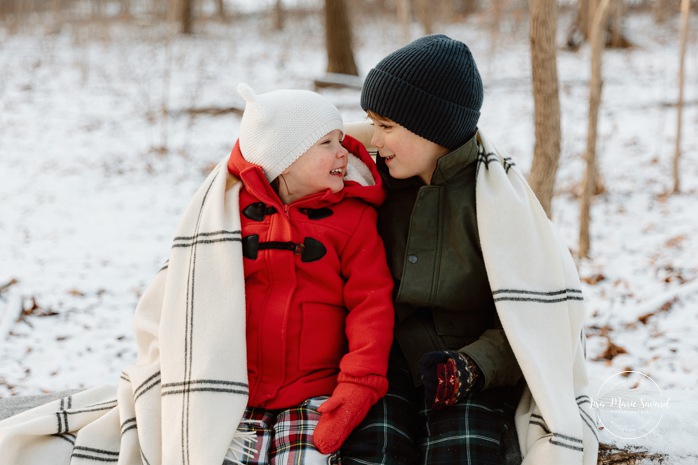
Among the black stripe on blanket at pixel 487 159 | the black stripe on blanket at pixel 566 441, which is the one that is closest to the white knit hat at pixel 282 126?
the black stripe on blanket at pixel 487 159

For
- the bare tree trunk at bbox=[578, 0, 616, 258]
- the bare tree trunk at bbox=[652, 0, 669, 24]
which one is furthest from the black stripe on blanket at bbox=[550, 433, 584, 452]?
the bare tree trunk at bbox=[652, 0, 669, 24]

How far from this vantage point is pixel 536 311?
222cm

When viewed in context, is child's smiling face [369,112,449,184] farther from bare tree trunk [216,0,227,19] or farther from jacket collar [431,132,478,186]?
bare tree trunk [216,0,227,19]

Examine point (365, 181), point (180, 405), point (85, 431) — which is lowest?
point (85, 431)

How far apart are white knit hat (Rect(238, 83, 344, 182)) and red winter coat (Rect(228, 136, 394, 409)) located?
0.08m

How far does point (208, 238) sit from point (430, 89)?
941 mm

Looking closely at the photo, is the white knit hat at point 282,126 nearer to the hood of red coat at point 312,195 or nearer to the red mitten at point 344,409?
the hood of red coat at point 312,195

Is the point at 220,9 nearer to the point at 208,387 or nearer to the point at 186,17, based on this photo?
the point at 186,17

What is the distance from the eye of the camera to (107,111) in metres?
10.9

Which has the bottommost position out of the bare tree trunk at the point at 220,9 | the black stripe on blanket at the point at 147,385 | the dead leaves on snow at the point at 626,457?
the dead leaves on snow at the point at 626,457

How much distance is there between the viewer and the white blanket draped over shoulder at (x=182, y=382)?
215 centimetres

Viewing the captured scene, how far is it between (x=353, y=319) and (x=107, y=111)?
9.79 metres

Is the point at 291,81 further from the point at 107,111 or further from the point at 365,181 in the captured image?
the point at 365,181

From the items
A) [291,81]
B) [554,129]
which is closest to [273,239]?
[554,129]
